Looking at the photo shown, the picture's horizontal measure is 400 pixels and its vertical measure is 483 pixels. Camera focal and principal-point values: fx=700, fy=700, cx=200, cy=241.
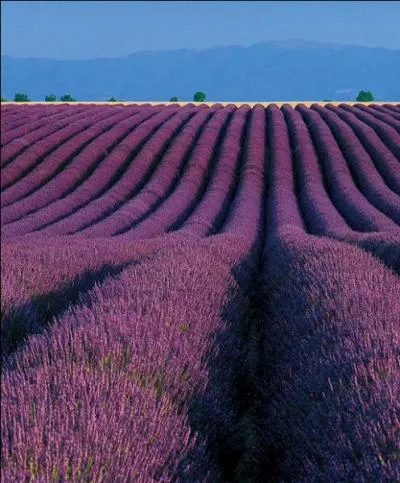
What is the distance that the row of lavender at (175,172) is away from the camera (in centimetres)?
1482

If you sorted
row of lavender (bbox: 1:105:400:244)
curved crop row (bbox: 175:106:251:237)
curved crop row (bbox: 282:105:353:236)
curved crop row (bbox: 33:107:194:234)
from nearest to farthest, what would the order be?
curved crop row (bbox: 282:105:353:236)
curved crop row (bbox: 175:106:251:237)
curved crop row (bbox: 33:107:194:234)
row of lavender (bbox: 1:105:400:244)

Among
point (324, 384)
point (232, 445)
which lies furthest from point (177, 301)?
point (324, 384)

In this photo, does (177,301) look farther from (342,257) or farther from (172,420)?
(342,257)

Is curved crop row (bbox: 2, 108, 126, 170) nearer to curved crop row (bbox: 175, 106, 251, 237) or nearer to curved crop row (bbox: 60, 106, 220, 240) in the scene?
curved crop row (bbox: 60, 106, 220, 240)

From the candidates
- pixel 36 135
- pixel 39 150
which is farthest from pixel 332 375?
pixel 36 135

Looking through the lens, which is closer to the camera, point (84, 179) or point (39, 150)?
point (84, 179)

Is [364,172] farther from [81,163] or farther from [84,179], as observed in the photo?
[81,163]

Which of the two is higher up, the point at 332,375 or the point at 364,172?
the point at 332,375

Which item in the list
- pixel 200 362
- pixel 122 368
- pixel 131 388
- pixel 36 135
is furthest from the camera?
pixel 36 135

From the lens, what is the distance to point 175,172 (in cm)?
2255

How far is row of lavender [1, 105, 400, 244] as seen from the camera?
14820 mm

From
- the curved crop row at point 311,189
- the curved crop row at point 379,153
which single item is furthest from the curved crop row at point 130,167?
the curved crop row at point 379,153

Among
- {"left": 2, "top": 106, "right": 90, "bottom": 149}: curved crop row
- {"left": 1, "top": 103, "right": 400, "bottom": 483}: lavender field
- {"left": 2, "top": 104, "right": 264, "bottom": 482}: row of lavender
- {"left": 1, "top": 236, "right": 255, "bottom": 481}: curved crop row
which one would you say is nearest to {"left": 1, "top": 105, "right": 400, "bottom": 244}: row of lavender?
{"left": 2, "top": 106, "right": 90, "bottom": 149}: curved crop row

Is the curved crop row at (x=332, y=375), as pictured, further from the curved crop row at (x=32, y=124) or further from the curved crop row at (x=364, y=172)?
the curved crop row at (x=32, y=124)
